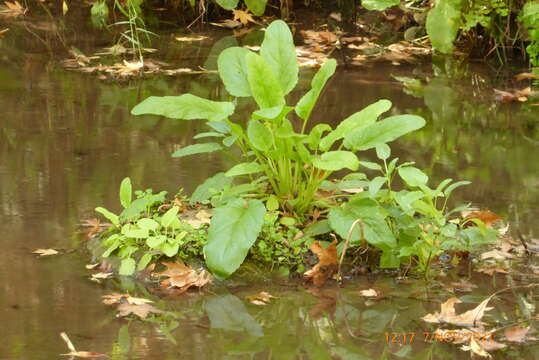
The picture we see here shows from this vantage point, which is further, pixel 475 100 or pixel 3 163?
pixel 475 100

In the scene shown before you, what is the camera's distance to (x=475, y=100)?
24.0ft

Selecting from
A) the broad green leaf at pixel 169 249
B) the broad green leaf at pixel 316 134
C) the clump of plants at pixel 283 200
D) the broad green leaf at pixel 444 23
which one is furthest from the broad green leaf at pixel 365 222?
the broad green leaf at pixel 444 23

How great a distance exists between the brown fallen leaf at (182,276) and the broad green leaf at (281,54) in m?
0.94

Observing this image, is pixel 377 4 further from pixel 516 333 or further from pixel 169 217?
pixel 516 333

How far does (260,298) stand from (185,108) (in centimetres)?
93

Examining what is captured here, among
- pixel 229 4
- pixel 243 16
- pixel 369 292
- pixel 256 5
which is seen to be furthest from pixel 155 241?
pixel 243 16

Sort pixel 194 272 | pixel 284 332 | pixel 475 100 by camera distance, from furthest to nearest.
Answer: pixel 475 100 < pixel 194 272 < pixel 284 332

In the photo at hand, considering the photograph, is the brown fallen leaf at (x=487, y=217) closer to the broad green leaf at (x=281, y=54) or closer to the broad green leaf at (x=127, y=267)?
the broad green leaf at (x=281, y=54)

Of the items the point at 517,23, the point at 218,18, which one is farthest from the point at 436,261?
the point at 218,18

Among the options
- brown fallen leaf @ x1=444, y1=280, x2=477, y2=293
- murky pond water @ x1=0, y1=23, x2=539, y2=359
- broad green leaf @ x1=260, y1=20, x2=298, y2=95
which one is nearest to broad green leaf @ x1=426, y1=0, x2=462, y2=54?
murky pond water @ x1=0, y1=23, x2=539, y2=359

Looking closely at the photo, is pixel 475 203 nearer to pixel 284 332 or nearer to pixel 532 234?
pixel 532 234

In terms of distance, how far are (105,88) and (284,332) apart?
4.16 metres

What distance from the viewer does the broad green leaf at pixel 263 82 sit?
13.7 feet

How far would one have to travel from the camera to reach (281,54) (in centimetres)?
440
